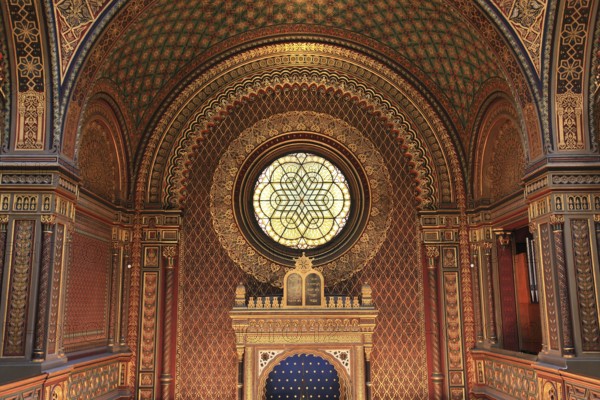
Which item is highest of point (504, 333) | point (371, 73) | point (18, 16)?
point (371, 73)

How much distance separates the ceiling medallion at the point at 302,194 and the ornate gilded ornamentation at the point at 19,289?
4655mm

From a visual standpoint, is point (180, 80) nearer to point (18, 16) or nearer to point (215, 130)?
point (215, 130)

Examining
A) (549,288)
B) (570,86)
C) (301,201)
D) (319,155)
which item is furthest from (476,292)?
(570,86)

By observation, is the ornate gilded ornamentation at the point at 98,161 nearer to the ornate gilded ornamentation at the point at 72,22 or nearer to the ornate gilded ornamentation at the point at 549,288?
the ornate gilded ornamentation at the point at 72,22

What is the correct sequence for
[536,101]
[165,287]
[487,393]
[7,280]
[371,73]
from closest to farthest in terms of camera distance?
[7,280] → [536,101] → [487,393] → [165,287] → [371,73]

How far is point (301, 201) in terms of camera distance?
13219 millimetres

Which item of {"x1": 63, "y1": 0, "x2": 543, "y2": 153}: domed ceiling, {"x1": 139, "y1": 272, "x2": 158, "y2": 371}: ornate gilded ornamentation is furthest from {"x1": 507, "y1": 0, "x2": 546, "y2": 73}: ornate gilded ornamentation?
{"x1": 139, "y1": 272, "x2": 158, "y2": 371}: ornate gilded ornamentation

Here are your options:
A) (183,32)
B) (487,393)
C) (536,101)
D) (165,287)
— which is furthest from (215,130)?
(487,393)

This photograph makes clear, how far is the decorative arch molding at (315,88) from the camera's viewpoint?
13.0 metres

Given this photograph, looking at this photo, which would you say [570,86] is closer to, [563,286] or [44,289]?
[563,286]

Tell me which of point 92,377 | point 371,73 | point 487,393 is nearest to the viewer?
point 92,377

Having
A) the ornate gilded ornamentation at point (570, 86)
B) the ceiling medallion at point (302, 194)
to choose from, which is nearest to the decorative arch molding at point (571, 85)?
the ornate gilded ornamentation at point (570, 86)

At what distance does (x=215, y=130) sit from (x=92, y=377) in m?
5.86

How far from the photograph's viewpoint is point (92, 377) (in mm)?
10531
